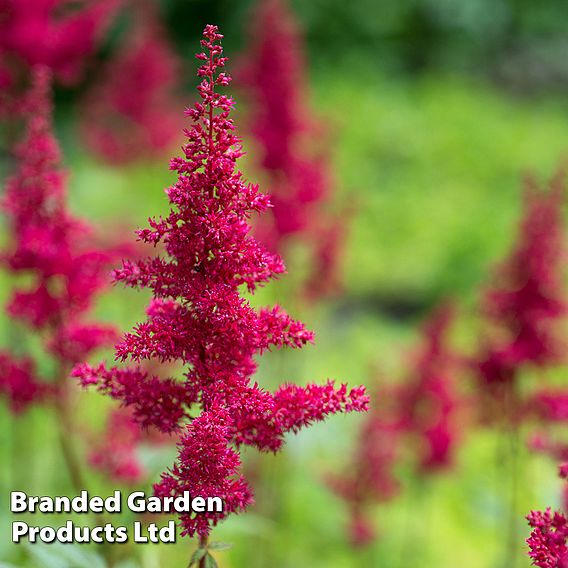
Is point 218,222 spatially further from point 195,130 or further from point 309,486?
point 309,486

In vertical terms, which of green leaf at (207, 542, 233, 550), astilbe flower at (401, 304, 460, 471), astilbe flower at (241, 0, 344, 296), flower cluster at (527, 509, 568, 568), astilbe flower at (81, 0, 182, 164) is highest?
astilbe flower at (81, 0, 182, 164)

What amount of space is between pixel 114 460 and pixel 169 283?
1.26 m

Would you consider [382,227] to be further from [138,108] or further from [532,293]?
[532,293]

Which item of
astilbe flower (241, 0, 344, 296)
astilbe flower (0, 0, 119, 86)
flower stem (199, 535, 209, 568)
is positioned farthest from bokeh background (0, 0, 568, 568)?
astilbe flower (0, 0, 119, 86)

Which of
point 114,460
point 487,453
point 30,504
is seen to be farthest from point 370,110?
point 30,504

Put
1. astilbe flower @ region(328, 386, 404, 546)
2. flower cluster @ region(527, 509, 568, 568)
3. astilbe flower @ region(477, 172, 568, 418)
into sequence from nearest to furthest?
flower cluster @ region(527, 509, 568, 568), astilbe flower @ region(477, 172, 568, 418), astilbe flower @ region(328, 386, 404, 546)

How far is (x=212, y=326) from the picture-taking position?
1.20 m

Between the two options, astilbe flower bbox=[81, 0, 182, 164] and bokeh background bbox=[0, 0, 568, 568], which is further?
astilbe flower bbox=[81, 0, 182, 164]

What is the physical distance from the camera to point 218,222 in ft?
3.86

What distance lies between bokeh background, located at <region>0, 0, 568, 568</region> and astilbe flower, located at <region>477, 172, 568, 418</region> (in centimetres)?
17

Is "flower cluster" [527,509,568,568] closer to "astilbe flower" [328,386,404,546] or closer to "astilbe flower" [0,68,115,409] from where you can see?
"astilbe flower" [0,68,115,409]

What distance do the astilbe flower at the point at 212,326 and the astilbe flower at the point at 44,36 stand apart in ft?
4.98

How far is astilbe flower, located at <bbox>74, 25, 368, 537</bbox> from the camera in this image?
1.16 meters

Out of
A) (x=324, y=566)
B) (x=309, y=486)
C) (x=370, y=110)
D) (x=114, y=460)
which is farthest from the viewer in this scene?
(x=370, y=110)
